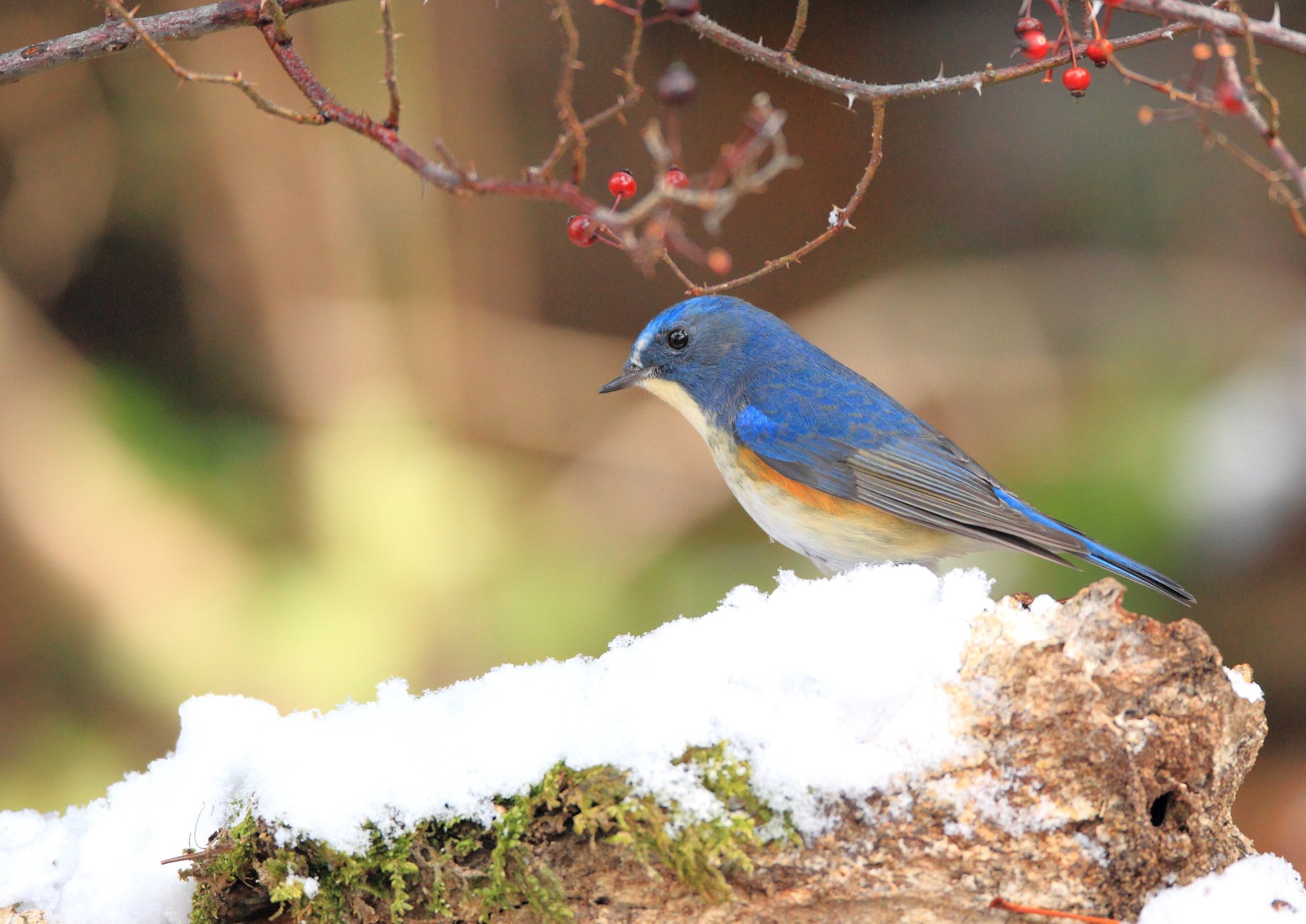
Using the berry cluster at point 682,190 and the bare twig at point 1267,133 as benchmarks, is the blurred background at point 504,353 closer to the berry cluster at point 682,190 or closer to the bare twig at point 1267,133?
the berry cluster at point 682,190

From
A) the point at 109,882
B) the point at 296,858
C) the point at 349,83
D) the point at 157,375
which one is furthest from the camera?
the point at 157,375

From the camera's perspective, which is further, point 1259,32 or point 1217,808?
point 1217,808

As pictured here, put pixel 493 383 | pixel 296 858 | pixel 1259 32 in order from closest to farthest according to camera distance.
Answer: pixel 1259 32 < pixel 296 858 < pixel 493 383

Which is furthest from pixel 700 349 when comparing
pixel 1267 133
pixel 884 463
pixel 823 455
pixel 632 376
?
pixel 1267 133

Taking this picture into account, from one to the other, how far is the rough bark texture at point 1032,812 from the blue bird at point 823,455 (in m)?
0.86

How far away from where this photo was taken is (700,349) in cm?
348

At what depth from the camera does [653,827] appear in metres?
1.82

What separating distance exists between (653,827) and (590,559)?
10.7 ft

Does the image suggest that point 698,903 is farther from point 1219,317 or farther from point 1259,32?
point 1219,317

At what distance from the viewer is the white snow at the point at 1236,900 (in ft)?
6.23

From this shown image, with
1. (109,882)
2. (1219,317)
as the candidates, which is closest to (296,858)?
(109,882)

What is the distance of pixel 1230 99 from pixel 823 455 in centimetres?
176

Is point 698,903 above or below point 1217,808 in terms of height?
above

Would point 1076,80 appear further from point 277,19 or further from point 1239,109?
point 277,19
